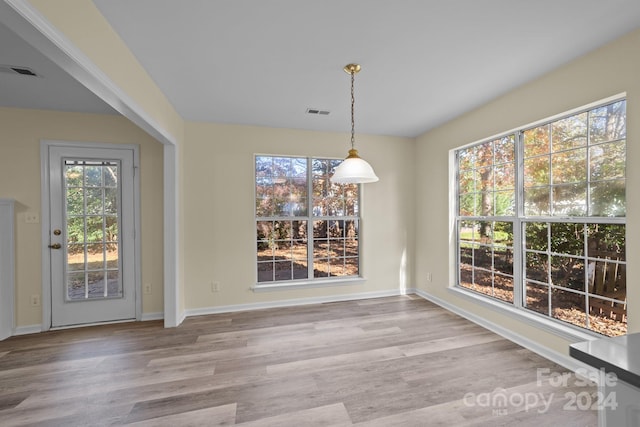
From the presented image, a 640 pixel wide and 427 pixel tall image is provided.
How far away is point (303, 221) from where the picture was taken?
160 inches

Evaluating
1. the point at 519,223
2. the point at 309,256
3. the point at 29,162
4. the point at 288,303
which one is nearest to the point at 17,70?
the point at 29,162

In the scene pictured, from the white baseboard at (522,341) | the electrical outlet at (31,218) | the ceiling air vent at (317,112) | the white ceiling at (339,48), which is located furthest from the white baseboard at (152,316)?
the white baseboard at (522,341)

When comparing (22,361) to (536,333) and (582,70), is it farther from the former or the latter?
(582,70)

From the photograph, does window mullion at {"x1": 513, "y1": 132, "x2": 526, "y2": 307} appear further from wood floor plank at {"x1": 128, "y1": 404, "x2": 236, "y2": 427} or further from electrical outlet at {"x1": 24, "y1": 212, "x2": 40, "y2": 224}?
electrical outlet at {"x1": 24, "y1": 212, "x2": 40, "y2": 224}

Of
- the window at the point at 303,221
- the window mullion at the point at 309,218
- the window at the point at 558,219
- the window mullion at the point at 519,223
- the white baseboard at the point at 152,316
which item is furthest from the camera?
the window mullion at the point at 309,218

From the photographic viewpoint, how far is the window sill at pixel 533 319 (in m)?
2.26

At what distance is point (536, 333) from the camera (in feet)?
8.48

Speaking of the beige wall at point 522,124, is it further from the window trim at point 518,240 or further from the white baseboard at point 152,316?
the white baseboard at point 152,316

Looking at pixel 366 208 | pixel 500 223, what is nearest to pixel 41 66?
pixel 366 208

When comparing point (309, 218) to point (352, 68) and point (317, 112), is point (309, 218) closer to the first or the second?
point (317, 112)

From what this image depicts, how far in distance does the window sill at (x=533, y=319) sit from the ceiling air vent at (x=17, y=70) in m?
4.97

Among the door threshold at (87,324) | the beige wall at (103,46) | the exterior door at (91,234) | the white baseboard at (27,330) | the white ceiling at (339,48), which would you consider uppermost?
the white ceiling at (339,48)

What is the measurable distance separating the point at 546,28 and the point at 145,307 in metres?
4.78

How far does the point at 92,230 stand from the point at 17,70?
5.77 feet
